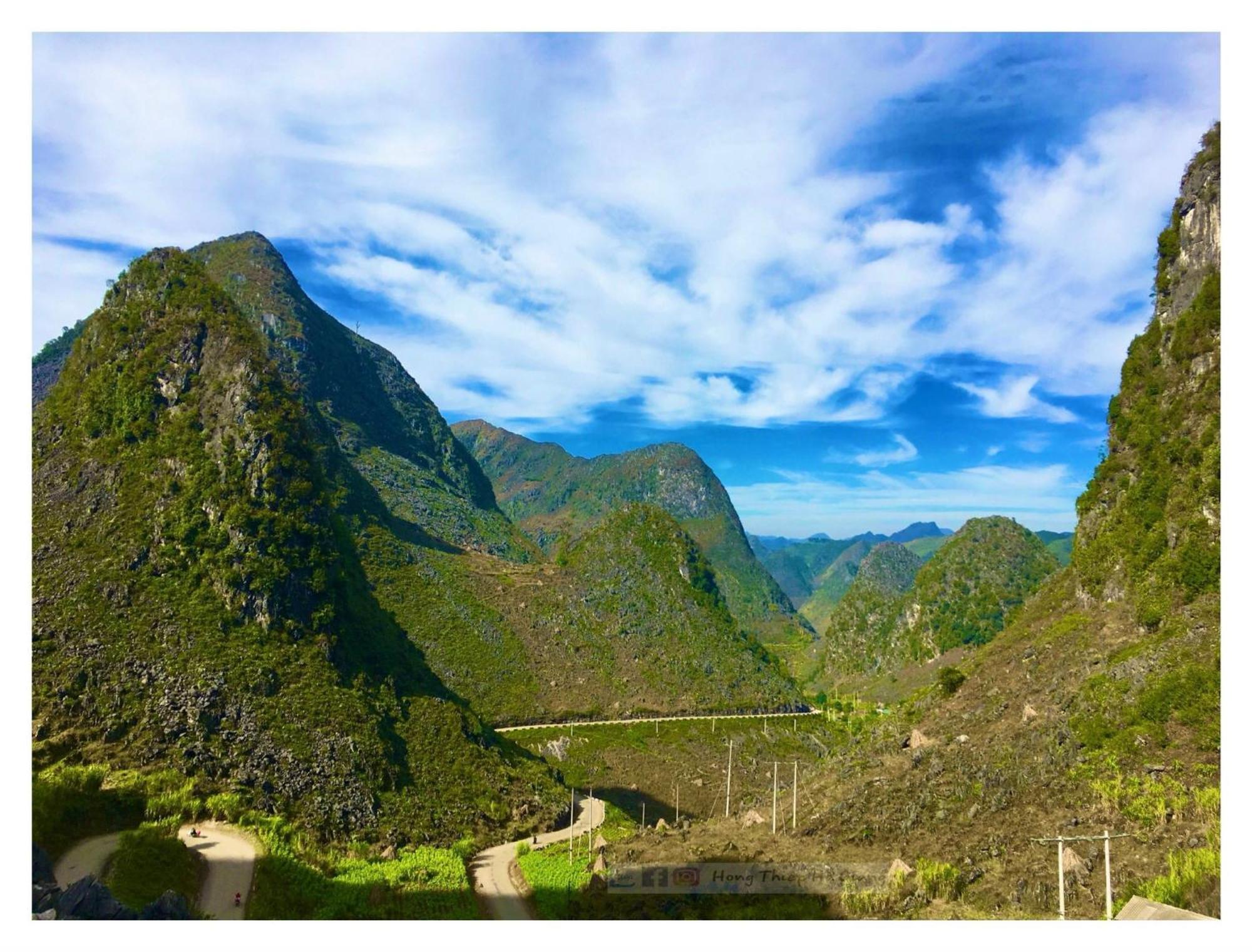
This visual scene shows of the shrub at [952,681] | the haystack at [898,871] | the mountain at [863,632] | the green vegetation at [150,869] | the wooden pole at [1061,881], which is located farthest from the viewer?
the mountain at [863,632]

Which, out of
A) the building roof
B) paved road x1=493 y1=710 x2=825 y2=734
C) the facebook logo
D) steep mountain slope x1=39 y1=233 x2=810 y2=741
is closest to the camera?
the building roof

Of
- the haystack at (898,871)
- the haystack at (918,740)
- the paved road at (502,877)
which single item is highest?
the haystack at (918,740)

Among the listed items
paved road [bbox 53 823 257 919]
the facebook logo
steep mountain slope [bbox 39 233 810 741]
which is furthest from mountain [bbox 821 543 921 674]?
paved road [bbox 53 823 257 919]

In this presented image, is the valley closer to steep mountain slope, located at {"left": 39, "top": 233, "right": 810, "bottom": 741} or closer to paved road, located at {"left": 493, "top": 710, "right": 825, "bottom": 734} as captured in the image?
steep mountain slope, located at {"left": 39, "top": 233, "right": 810, "bottom": 741}

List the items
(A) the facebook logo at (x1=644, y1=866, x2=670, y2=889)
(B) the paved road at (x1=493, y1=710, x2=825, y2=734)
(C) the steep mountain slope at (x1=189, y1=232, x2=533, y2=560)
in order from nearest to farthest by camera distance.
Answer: (A) the facebook logo at (x1=644, y1=866, x2=670, y2=889) → (B) the paved road at (x1=493, y1=710, x2=825, y2=734) → (C) the steep mountain slope at (x1=189, y1=232, x2=533, y2=560)

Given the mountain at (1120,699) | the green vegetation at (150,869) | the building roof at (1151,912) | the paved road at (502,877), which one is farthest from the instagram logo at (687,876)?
the green vegetation at (150,869)

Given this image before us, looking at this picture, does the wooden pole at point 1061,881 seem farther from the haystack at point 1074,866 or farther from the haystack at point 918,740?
the haystack at point 918,740

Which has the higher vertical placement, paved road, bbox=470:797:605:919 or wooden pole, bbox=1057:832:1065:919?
wooden pole, bbox=1057:832:1065:919
